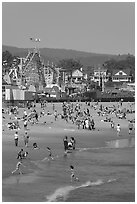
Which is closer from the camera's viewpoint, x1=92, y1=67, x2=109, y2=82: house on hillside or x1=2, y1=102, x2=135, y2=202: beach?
x1=2, y1=102, x2=135, y2=202: beach

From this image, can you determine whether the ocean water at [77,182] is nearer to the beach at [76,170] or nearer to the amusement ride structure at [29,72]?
the beach at [76,170]

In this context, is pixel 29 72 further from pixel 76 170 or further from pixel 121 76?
pixel 76 170

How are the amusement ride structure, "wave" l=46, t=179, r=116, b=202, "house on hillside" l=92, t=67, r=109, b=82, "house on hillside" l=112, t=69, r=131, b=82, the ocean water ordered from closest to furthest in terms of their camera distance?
1. "wave" l=46, t=179, r=116, b=202
2. the ocean water
3. the amusement ride structure
4. "house on hillside" l=112, t=69, r=131, b=82
5. "house on hillside" l=92, t=67, r=109, b=82

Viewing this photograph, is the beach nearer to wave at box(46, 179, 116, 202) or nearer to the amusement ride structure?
wave at box(46, 179, 116, 202)

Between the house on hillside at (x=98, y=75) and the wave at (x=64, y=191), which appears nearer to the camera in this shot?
the wave at (x=64, y=191)

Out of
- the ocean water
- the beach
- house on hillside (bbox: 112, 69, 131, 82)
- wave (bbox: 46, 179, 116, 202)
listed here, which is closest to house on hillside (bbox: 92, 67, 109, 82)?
house on hillside (bbox: 112, 69, 131, 82)

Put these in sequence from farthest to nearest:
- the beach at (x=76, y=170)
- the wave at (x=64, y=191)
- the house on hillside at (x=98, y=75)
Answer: the house on hillside at (x=98, y=75), the beach at (x=76, y=170), the wave at (x=64, y=191)

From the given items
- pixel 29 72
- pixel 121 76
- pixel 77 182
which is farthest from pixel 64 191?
pixel 121 76

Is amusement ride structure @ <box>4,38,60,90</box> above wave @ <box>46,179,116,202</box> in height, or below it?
above

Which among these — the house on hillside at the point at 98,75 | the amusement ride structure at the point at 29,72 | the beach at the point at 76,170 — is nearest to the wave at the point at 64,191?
the beach at the point at 76,170
